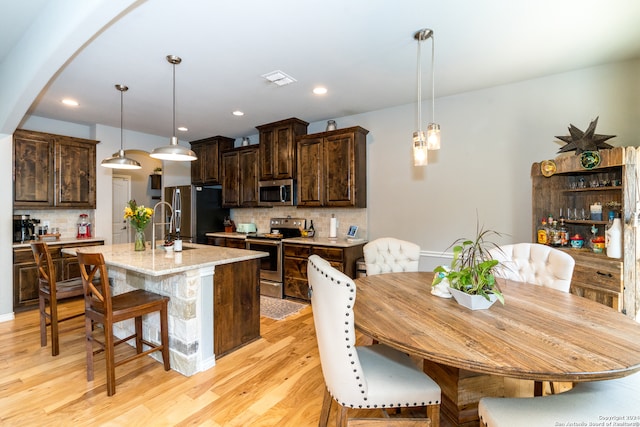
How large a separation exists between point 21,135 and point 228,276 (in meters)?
3.69

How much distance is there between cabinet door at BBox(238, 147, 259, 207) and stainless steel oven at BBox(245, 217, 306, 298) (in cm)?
68

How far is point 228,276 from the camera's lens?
261cm

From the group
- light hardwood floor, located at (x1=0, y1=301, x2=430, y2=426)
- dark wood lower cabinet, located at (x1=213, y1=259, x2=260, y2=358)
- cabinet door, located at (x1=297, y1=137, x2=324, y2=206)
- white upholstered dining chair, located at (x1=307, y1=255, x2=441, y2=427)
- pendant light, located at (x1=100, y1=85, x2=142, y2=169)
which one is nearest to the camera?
white upholstered dining chair, located at (x1=307, y1=255, x2=441, y2=427)

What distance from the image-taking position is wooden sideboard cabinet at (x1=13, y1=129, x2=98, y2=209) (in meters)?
3.89

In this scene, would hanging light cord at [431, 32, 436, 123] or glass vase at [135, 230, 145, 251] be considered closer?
hanging light cord at [431, 32, 436, 123]

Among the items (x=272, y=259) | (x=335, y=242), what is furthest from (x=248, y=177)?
(x=335, y=242)

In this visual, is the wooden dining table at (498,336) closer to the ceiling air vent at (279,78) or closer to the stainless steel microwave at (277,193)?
the ceiling air vent at (279,78)

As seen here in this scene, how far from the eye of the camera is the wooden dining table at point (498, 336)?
1022 mm

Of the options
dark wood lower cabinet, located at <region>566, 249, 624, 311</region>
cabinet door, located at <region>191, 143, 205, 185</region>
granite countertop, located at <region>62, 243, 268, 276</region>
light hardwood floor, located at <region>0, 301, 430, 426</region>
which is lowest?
light hardwood floor, located at <region>0, 301, 430, 426</region>

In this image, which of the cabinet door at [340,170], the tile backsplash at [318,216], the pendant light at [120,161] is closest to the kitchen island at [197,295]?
the pendant light at [120,161]

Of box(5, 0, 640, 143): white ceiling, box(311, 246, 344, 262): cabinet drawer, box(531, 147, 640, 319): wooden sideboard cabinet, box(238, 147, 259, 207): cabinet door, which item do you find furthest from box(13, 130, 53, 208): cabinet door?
box(531, 147, 640, 319): wooden sideboard cabinet

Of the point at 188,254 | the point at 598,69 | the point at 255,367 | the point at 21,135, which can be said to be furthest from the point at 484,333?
the point at 21,135

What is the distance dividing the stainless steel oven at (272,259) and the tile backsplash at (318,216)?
187mm

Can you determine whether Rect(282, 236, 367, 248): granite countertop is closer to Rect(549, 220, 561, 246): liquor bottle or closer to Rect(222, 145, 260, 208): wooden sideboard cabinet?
Rect(222, 145, 260, 208): wooden sideboard cabinet
